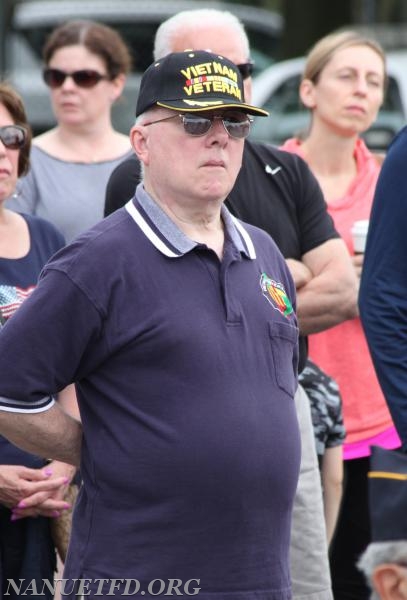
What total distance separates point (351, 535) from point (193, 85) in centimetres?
235

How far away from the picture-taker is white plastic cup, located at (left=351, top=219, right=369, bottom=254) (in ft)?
16.4

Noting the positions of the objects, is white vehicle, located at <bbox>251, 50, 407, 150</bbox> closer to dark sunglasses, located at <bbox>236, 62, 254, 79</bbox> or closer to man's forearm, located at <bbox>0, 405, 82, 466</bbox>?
dark sunglasses, located at <bbox>236, 62, 254, 79</bbox>

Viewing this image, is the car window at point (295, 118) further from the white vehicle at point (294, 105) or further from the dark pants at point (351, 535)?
the dark pants at point (351, 535)

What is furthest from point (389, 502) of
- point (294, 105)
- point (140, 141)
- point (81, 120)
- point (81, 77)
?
point (294, 105)

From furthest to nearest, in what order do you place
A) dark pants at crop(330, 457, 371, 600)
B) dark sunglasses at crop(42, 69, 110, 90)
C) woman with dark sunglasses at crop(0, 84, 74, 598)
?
dark sunglasses at crop(42, 69, 110, 90), dark pants at crop(330, 457, 371, 600), woman with dark sunglasses at crop(0, 84, 74, 598)

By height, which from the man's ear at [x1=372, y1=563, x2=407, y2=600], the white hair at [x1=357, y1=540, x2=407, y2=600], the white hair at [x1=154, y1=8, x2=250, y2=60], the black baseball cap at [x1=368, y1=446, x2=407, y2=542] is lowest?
the man's ear at [x1=372, y1=563, x2=407, y2=600]

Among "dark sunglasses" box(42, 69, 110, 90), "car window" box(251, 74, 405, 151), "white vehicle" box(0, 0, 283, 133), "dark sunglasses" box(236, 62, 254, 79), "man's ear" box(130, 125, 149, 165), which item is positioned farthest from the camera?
"white vehicle" box(0, 0, 283, 133)

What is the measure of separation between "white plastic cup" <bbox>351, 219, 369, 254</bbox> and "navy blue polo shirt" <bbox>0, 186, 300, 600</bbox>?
167cm

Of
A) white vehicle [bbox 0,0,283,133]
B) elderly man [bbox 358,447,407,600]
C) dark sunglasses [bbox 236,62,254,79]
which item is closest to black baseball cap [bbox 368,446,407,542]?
elderly man [bbox 358,447,407,600]

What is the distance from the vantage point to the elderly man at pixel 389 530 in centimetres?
259

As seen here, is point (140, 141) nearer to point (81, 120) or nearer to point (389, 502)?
point (389, 502)

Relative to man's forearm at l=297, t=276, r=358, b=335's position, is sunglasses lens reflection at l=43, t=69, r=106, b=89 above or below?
above

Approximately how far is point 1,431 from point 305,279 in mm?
1415

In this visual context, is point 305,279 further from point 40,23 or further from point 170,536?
point 40,23
